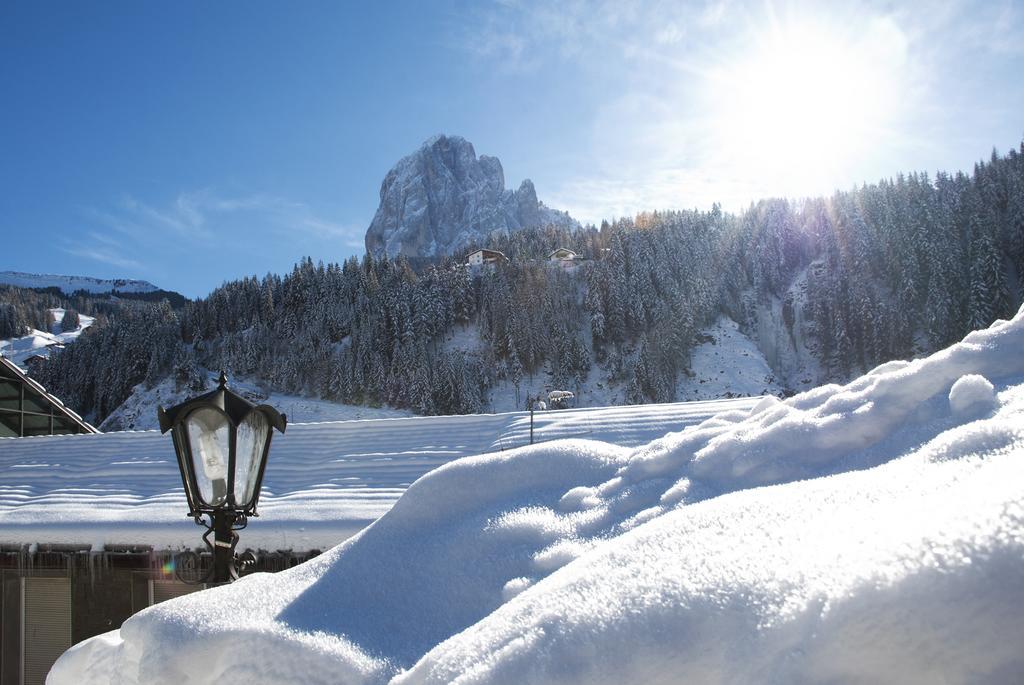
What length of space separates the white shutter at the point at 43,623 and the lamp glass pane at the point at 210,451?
533cm

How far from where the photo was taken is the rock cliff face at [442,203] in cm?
13988

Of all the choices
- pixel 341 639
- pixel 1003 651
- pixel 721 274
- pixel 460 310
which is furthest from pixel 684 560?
pixel 721 274

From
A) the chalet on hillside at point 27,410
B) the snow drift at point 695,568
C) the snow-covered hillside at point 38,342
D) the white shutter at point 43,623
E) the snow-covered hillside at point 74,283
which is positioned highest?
the snow-covered hillside at point 74,283

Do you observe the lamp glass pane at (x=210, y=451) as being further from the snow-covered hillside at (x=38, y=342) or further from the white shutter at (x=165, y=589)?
the snow-covered hillside at (x=38, y=342)

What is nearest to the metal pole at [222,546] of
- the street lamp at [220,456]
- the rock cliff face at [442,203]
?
the street lamp at [220,456]

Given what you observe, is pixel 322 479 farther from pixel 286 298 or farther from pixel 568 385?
pixel 286 298

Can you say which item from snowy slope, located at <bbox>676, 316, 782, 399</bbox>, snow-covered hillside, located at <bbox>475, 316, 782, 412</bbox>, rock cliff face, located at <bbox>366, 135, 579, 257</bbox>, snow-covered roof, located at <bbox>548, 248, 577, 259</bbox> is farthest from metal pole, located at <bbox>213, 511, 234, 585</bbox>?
rock cliff face, located at <bbox>366, 135, 579, 257</bbox>

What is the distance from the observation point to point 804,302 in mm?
52625

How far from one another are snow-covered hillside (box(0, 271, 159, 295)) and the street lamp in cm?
20168

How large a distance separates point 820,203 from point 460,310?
1317 inches

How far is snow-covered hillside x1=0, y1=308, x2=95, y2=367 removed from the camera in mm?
88256

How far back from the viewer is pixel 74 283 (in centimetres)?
18888

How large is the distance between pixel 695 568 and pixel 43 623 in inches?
333

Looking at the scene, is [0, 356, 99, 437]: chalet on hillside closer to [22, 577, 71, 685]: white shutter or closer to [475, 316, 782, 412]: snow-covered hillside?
[22, 577, 71, 685]: white shutter
